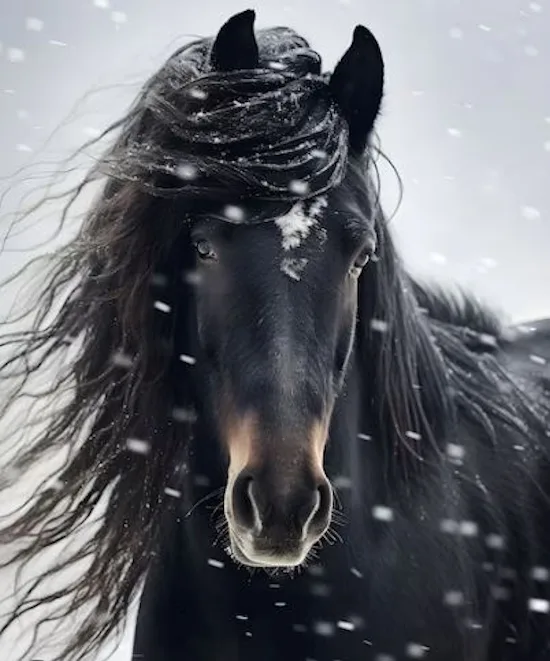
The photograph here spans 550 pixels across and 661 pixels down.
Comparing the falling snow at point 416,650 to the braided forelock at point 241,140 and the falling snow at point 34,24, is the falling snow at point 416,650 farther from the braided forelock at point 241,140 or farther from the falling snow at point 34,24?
the falling snow at point 34,24

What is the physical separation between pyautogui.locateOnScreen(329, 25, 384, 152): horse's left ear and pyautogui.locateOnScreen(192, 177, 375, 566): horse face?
21cm

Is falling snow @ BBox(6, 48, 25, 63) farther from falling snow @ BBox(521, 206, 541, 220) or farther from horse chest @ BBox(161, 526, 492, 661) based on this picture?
horse chest @ BBox(161, 526, 492, 661)

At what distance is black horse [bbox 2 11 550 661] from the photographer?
203 cm

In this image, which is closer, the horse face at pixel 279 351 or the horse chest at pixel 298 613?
the horse face at pixel 279 351

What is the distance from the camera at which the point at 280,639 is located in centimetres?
223

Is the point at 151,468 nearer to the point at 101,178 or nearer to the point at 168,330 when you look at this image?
the point at 168,330

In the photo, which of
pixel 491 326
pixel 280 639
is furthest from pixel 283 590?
pixel 491 326

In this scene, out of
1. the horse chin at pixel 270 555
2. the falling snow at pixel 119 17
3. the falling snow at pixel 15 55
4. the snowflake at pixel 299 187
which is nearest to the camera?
the horse chin at pixel 270 555

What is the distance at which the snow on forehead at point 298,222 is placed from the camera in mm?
2027

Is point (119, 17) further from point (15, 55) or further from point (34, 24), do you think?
point (15, 55)

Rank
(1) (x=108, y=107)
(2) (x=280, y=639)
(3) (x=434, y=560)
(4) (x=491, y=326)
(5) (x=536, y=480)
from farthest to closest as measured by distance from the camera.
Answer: (4) (x=491, y=326) → (1) (x=108, y=107) → (5) (x=536, y=480) → (3) (x=434, y=560) → (2) (x=280, y=639)

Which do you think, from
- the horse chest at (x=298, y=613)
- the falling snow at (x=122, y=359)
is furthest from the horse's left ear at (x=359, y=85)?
the horse chest at (x=298, y=613)

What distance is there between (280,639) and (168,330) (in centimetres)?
67

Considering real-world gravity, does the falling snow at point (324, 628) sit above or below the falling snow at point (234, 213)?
below
